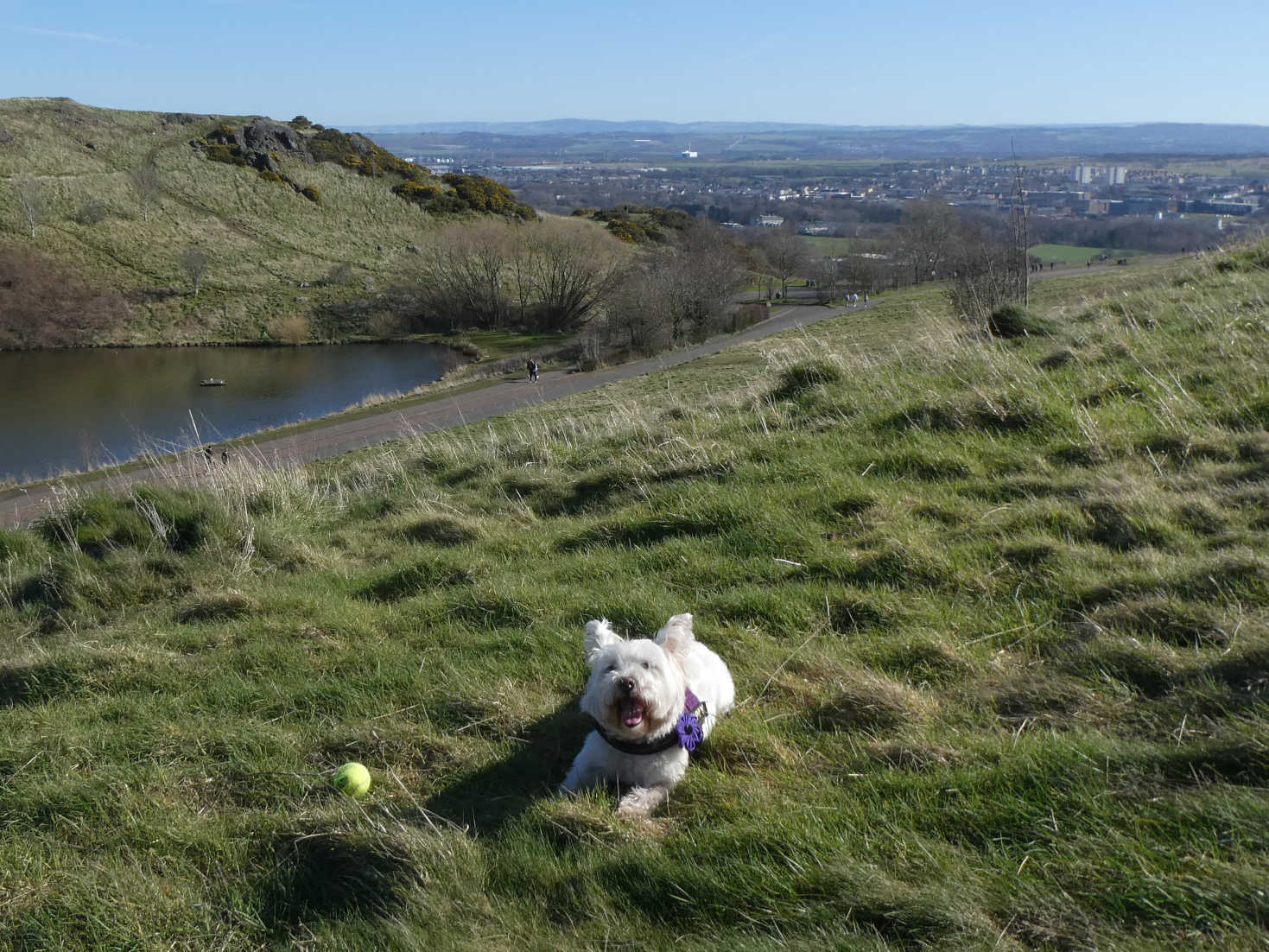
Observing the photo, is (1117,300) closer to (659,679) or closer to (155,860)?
(659,679)

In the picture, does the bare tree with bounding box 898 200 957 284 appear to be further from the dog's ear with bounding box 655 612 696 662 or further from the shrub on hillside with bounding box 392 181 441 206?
the dog's ear with bounding box 655 612 696 662

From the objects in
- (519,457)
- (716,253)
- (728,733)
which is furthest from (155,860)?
(716,253)

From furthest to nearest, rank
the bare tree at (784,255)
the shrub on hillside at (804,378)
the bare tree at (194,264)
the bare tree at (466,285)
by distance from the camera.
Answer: the bare tree at (784,255)
the bare tree at (194,264)
the bare tree at (466,285)
the shrub on hillside at (804,378)

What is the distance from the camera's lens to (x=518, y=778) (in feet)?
13.2

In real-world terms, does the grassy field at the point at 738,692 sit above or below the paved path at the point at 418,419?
above

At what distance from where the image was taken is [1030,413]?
7.35m

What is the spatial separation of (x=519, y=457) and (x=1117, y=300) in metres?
8.06

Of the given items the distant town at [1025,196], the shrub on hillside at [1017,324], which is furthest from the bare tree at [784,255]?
the shrub on hillside at [1017,324]

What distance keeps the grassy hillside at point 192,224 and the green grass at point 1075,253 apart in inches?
1973

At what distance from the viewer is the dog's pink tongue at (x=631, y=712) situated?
3.72 metres

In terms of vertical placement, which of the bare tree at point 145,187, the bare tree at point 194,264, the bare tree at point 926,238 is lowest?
the bare tree at point 194,264

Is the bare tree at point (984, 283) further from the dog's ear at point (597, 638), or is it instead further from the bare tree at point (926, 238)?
the bare tree at point (926, 238)

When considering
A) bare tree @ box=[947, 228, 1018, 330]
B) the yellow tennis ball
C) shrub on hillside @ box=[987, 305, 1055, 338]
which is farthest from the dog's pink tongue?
bare tree @ box=[947, 228, 1018, 330]

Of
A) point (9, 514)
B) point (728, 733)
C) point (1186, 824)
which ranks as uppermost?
point (1186, 824)
